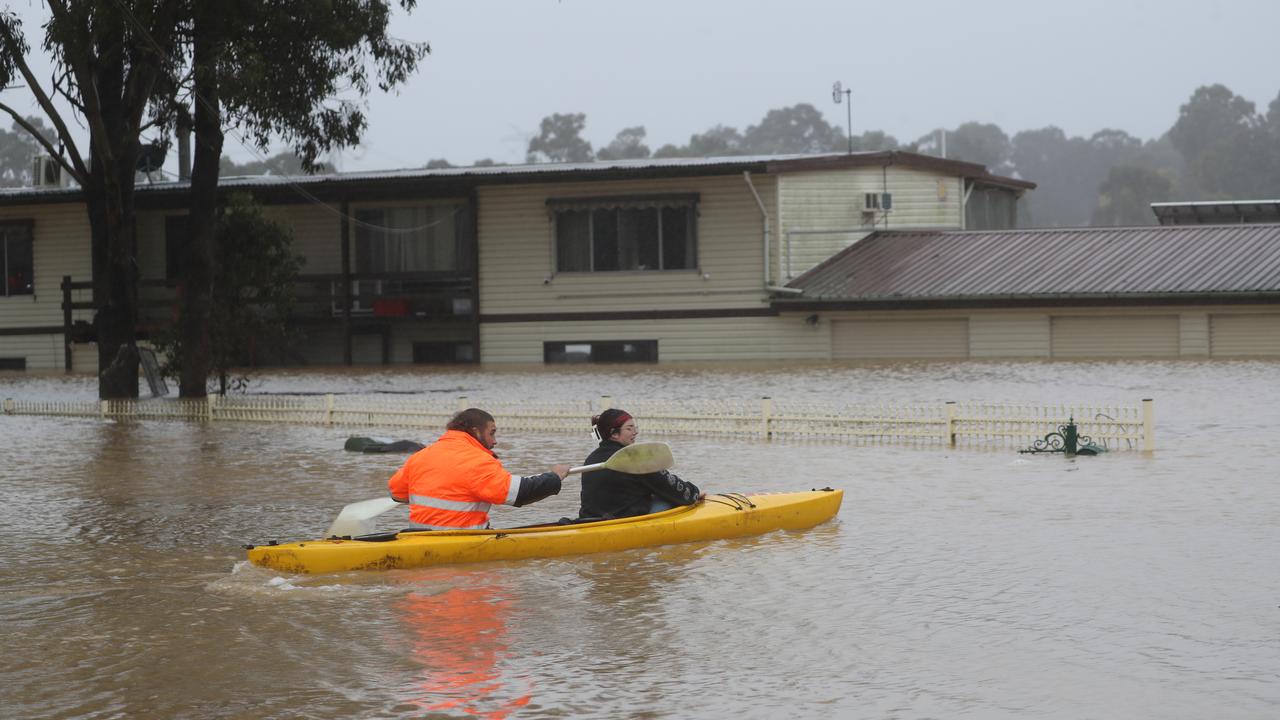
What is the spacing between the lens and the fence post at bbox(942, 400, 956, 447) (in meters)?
18.5

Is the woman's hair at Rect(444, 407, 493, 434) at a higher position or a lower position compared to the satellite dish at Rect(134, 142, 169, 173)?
lower

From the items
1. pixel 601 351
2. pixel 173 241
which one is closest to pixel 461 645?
pixel 601 351

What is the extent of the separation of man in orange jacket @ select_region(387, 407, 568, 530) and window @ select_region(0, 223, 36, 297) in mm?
35046

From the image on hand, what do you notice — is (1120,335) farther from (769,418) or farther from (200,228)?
(200,228)

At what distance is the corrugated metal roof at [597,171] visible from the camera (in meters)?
36.2

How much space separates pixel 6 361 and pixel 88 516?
31188mm

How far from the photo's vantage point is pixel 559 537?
1143 centimetres

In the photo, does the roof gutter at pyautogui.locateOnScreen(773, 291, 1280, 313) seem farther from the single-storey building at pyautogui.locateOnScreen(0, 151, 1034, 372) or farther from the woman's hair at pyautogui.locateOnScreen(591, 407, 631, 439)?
the woman's hair at pyautogui.locateOnScreen(591, 407, 631, 439)

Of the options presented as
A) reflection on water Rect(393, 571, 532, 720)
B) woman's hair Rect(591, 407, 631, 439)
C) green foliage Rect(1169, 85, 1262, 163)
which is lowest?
reflection on water Rect(393, 571, 532, 720)

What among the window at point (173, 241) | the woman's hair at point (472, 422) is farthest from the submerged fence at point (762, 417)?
the window at point (173, 241)

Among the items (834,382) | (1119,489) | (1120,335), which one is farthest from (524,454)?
(1120,335)

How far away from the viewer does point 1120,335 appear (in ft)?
111

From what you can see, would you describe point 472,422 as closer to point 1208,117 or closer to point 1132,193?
point 1132,193

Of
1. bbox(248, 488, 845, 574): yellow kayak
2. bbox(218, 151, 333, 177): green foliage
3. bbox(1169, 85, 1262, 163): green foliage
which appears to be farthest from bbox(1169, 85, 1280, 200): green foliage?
bbox(248, 488, 845, 574): yellow kayak
